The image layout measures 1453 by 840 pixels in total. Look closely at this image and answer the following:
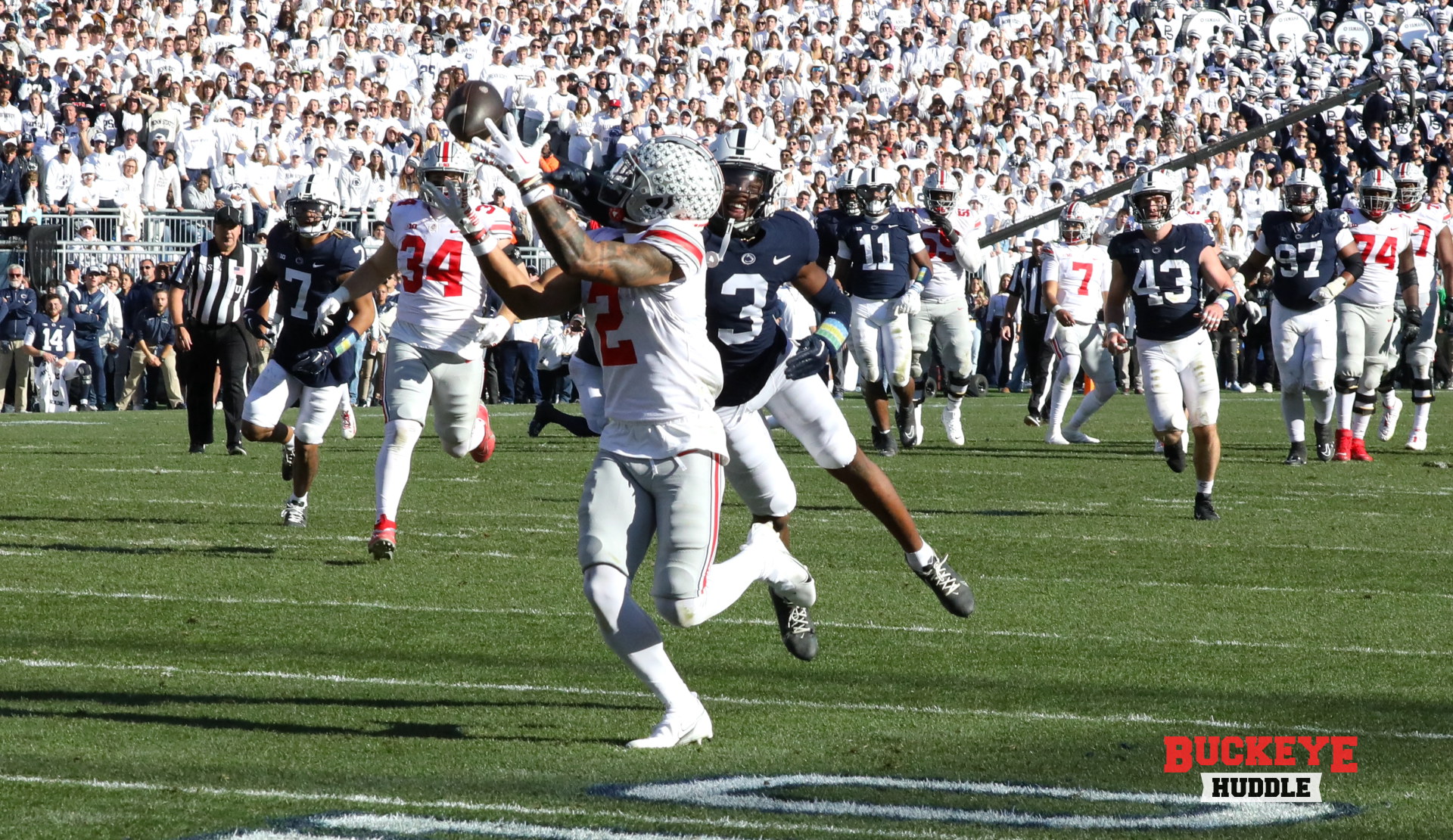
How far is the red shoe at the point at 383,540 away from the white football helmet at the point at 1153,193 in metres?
4.46

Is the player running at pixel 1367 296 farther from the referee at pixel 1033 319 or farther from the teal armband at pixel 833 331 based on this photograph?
the teal armband at pixel 833 331

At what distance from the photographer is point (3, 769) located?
448 cm

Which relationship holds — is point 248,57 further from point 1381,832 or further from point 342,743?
point 1381,832

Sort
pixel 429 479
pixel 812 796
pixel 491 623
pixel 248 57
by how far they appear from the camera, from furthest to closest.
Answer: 1. pixel 248 57
2. pixel 429 479
3. pixel 491 623
4. pixel 812 796

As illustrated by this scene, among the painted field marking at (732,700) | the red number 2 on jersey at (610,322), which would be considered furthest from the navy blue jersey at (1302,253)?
the red number 2 on jersey at (610,322)

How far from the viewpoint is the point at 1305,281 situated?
13156 mm

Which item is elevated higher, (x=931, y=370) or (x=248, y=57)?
(x=248, y=57)

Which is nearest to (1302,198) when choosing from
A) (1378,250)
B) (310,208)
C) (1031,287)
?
(1378,250)

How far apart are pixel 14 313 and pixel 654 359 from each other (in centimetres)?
1558

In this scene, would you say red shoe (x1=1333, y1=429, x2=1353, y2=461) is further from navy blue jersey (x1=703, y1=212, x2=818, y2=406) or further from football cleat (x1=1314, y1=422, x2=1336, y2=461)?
navy blue jersey (x1=703, y1=212, x2=818, y2=406)

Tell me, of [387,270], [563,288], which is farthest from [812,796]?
[387,270]

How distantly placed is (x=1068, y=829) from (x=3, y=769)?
2386mm

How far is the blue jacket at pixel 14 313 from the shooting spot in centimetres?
1886

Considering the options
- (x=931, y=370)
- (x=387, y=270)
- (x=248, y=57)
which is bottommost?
(x=931, y=370)
